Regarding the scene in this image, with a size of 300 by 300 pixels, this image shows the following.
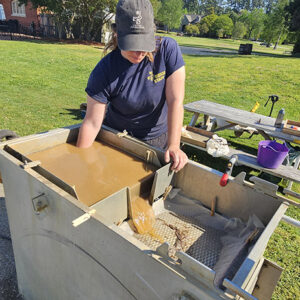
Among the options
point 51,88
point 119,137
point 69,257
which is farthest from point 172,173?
point 51,88

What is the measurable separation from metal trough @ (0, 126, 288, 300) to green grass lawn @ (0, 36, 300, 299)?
4.87ft

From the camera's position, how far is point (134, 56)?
4.91ft

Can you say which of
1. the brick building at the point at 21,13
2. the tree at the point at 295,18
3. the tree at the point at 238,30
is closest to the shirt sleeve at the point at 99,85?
the tree at the point at 295,18

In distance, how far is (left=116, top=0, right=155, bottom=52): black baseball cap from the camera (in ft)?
4.29

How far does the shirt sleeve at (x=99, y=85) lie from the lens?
160 cm

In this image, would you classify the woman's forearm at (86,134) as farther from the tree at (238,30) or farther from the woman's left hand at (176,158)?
the tree at (238,30)

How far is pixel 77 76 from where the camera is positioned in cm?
963

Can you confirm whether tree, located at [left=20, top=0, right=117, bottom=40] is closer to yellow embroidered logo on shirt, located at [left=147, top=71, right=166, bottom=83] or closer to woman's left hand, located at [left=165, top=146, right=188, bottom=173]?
yellow embroidered logo on shirt, located at [left=147, top=71, right=166, bottom=83]

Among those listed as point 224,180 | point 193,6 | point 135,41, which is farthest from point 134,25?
point 193,6

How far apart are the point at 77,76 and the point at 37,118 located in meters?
4.58

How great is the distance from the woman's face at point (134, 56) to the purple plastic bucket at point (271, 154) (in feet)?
8.03

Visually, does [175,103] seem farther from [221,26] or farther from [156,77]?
[221,26]

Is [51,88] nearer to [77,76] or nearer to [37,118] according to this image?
[77,76]

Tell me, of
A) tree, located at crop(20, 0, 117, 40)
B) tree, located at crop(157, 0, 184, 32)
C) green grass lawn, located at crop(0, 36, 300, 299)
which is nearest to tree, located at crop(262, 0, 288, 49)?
tree, located at crop(157, 0, 184, 32)
